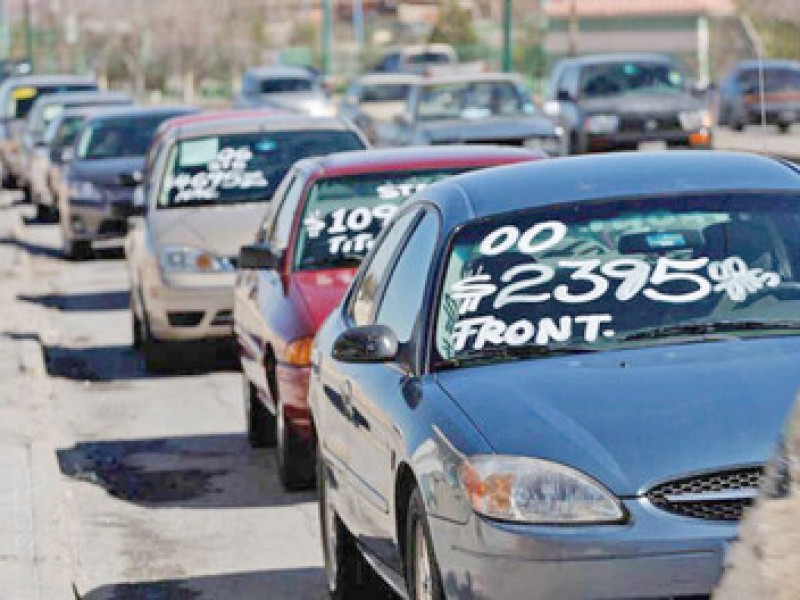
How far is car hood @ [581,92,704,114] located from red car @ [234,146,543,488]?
21.0m

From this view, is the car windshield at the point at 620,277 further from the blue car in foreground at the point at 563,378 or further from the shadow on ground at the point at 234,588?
the shadow on ground at the point at 234,588

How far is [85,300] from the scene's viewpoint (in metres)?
21.8

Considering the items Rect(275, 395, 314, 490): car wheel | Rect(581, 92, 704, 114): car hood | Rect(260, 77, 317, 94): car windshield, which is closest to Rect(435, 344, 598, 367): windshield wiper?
Rect(275, 395, 314, 490): car wheel

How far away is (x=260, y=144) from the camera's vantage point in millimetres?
16078

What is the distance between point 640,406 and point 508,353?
2.52 feet

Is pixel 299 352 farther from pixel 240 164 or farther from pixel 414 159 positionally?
pixel 240 164

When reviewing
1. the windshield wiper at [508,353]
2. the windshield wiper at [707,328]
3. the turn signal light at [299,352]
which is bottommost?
the turn signal light at [299,352]

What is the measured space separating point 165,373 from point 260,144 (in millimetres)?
1703

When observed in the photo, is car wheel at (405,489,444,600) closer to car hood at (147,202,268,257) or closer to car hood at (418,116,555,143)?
car hood at (147,202,268,257)

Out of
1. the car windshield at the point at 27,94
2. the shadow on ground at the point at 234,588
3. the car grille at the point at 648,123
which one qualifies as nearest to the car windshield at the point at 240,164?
the shadow on ground at the point at 234,588

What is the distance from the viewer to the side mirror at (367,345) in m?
7.05

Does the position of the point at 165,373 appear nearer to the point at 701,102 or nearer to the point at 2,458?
the point at 2,458

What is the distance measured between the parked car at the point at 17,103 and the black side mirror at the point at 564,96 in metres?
8.76

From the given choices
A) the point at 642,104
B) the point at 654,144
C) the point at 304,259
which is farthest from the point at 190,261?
the point at 642,104
